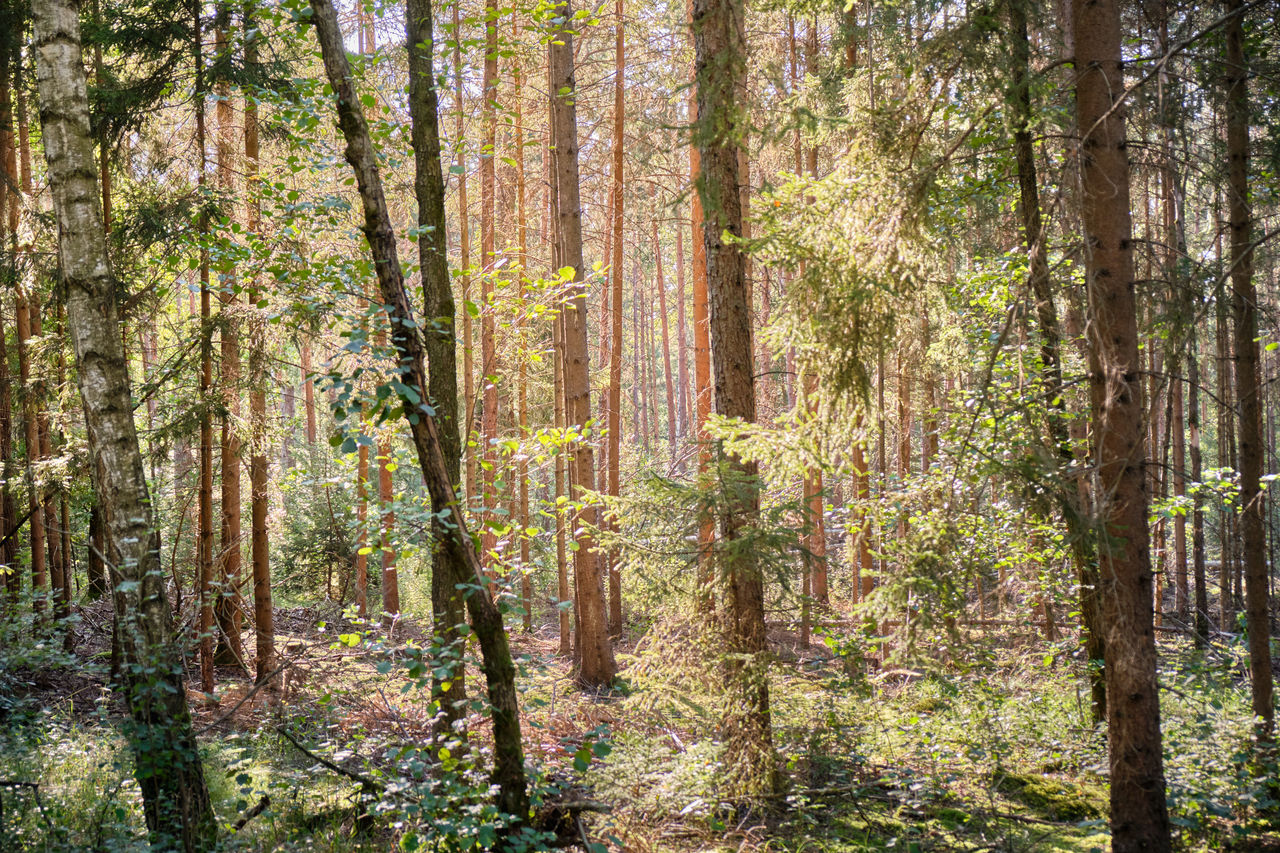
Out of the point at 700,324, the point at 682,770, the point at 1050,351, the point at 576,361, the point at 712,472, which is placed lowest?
the point at 682,770

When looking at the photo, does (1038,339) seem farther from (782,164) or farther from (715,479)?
(782,164)

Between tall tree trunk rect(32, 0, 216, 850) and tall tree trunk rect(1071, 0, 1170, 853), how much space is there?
515cm

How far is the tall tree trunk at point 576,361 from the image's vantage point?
10.0 meters

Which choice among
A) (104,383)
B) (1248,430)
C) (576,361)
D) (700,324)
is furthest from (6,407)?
(1248,430)

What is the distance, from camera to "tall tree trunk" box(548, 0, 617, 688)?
10023mm

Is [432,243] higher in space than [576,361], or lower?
higher

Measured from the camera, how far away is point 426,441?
13.3ft

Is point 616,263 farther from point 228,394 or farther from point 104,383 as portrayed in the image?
point 104,383

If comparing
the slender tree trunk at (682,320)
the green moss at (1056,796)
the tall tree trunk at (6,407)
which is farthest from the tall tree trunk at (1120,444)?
the slender tree trunk at (682,320)

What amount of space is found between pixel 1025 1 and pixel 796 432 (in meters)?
3.38

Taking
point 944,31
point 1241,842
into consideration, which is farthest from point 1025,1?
point 1241,842

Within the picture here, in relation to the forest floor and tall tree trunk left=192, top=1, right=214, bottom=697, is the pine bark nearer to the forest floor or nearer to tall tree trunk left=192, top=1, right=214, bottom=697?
the forest floor

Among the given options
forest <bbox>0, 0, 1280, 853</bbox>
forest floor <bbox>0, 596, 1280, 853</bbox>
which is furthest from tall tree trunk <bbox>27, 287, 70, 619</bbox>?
forest floor <bbox>0, 596, 1280, 853</bbox>

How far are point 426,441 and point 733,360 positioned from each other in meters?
2.59
